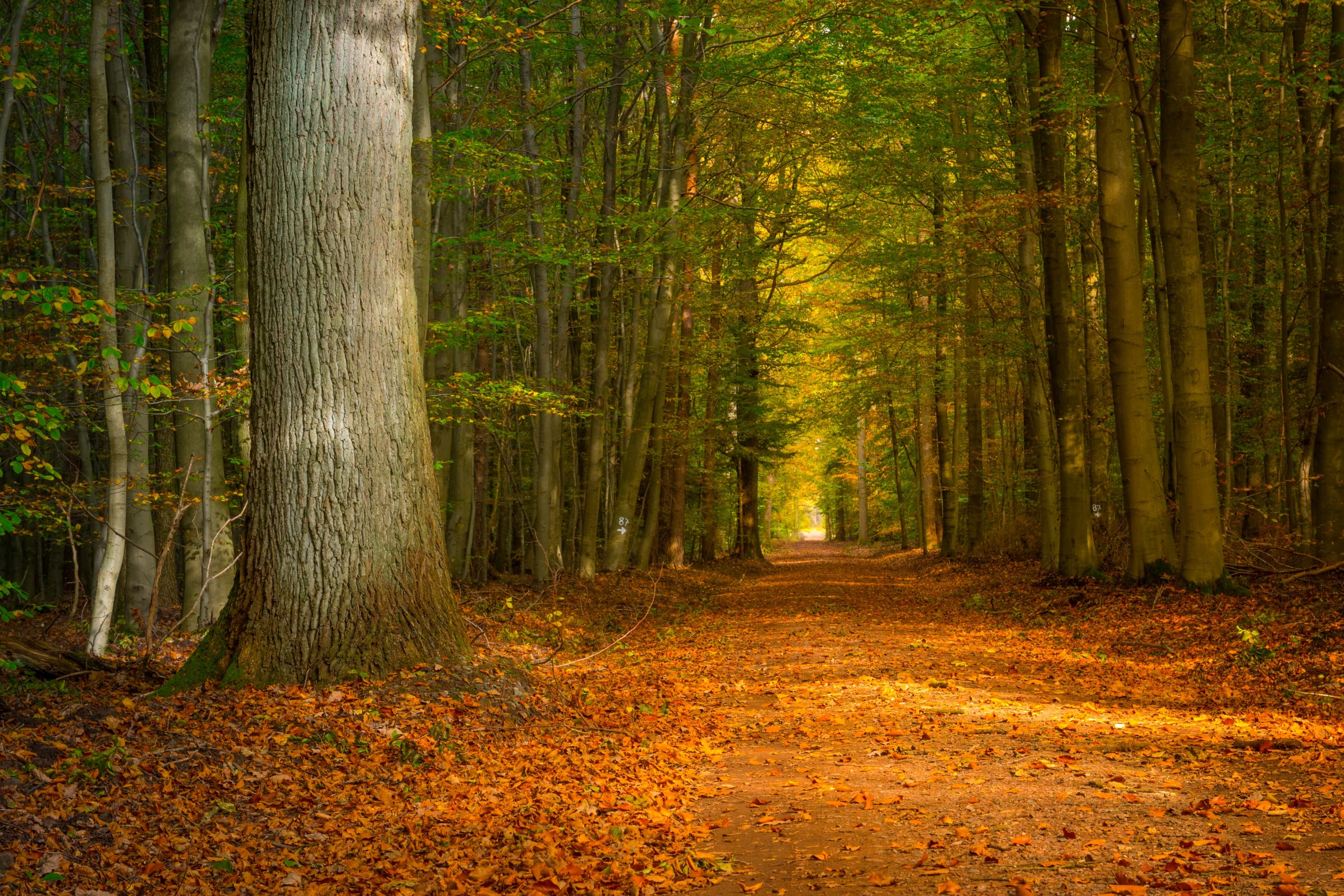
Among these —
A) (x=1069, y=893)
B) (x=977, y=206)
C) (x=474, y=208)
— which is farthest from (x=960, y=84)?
(x=1069, y=893)

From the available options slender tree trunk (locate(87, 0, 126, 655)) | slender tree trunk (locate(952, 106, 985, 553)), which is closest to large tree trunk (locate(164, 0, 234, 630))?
slender tree trunk (locate(87, 0, 126, 655))

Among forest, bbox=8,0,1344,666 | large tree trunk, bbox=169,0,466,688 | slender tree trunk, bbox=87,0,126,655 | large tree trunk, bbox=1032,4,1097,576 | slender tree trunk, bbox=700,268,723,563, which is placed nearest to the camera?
large tree trunk, bbox=169,0,466,688

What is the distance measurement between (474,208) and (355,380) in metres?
12.9

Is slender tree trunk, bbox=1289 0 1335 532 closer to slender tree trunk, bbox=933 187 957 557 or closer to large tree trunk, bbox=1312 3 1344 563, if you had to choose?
large tree trunk, bbox=1312 3 1344 563

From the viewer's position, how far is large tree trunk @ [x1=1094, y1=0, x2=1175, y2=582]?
12.4 m

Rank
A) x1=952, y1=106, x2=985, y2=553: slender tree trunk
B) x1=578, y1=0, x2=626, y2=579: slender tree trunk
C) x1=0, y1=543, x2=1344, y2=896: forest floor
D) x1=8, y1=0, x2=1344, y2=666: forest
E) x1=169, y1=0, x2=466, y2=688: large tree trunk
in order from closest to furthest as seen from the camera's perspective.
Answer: x1=0, y1=543, x2=1344, y2=896: forest floor < x1=169, y1=0, x2=466, y2=688: large tree trunk < x1=8, y1=0, x2=1344, y2=666: forest < x1=578, y1=0, x2=626, y2=579: slender tree trunk < x1=952, y1=106, x2=985, y2=553: slender tree trunk

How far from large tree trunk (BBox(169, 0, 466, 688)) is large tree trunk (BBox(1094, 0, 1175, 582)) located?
9814 mm

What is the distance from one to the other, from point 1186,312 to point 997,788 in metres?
8.26

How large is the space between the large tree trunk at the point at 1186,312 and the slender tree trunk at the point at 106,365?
36.9 feet

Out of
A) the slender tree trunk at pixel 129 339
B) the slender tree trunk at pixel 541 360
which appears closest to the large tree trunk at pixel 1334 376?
the slender tree trunk at pixel 541 360

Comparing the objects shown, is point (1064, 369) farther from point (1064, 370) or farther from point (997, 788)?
point (997, 788)

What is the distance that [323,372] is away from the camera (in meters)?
6.17

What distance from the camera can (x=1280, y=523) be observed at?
16672 millimetres

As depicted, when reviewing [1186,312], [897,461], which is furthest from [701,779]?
[897,461]
